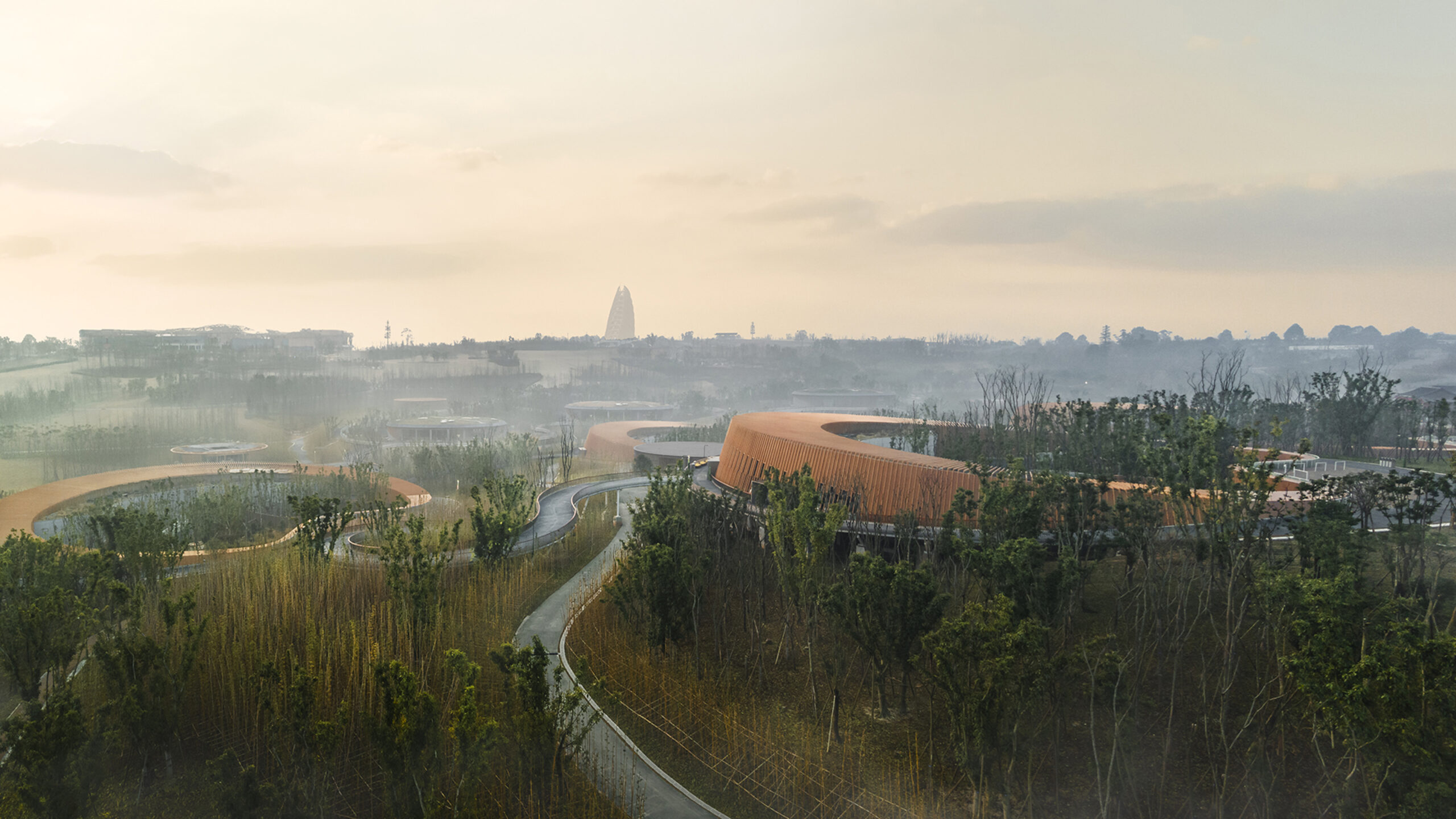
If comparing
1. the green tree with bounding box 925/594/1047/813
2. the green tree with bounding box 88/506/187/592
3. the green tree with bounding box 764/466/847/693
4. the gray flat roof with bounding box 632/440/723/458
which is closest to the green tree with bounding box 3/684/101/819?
the green tree with bounding box 88/506/187/592

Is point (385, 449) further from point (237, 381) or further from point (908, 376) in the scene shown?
point (908, 376)

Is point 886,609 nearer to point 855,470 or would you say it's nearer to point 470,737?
point 470,737

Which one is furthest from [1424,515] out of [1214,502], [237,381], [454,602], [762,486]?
[237,381]

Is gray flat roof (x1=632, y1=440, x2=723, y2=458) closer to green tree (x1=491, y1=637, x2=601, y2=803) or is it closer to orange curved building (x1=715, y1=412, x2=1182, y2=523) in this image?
orange curved building (x1=715, y1=412, x2=1182, y2=523)

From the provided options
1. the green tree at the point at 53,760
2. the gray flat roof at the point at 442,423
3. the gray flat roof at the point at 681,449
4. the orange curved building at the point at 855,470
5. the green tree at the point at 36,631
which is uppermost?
the orange curved building at the point at 855,470

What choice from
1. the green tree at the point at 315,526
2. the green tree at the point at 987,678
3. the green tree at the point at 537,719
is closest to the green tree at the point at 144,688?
the green tree at the point at 537,719

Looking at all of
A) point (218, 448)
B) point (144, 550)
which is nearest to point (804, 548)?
point (144, 550)

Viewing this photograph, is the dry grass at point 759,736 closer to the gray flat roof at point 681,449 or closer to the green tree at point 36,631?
the green tree at point 36,631
